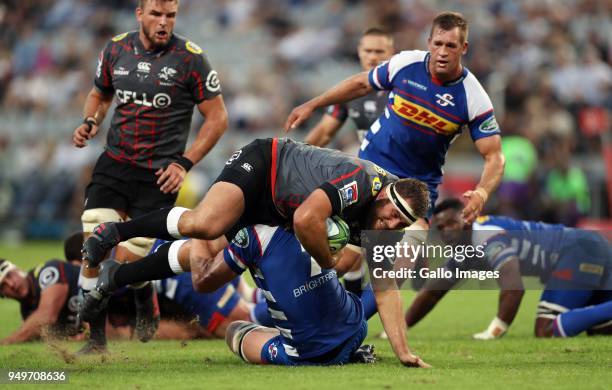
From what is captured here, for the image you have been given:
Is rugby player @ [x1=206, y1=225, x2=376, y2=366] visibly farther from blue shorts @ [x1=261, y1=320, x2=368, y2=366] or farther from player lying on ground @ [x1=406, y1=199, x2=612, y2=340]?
player lying on ground @ [x1=406, y1=199, x2=612, y2=340]

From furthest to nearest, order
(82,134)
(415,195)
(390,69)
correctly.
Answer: (390,69)
(82,134)
(415,195)

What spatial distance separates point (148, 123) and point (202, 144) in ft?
1.67

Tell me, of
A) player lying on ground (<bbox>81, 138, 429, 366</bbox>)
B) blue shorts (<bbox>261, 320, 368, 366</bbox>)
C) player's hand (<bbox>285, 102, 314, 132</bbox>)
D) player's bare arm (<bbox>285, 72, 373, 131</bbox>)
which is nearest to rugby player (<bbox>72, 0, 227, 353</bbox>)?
player's hand (<bbox>285, 102, 314, 132</bbox>)

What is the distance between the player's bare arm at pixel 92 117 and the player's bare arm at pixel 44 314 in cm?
142

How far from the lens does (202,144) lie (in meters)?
9.05

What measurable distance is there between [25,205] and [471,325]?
47.0 ft

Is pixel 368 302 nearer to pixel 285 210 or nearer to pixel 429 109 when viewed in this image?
pixel 429 109

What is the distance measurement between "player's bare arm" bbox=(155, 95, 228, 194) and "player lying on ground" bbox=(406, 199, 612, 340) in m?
2.41

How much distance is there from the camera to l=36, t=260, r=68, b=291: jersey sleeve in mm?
9531

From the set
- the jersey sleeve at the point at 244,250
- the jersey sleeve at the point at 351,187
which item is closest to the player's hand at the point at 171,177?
the jersey sleeve at the point at 244,250

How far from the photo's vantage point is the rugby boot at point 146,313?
28.7ft

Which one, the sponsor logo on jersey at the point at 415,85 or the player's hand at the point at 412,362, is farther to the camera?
the sponsor logo on jersey at the point at 415,85

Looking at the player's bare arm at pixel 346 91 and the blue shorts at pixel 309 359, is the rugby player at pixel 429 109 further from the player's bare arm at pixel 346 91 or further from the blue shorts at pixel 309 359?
the blue shorts at pixel 309 359

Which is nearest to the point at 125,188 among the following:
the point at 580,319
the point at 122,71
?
the point at 122,71
